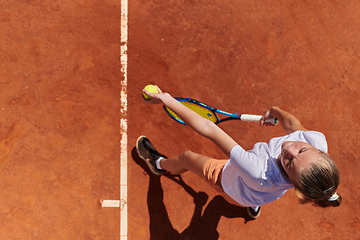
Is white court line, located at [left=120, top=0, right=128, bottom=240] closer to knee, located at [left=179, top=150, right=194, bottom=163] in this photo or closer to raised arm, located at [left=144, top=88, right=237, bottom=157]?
knee, located at [left=179, top=150, right=194, bottom=163]

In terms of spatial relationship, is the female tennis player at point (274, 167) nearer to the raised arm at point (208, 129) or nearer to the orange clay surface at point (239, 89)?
the raised arm at point (208, 129)

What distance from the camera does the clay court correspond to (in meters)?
3.50

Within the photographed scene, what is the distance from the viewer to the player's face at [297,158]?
1585 mm

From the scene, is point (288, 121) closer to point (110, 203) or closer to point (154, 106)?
point (154, 106)

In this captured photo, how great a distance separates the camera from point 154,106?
3746 millimetres

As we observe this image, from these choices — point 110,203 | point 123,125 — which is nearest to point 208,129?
point 123,125

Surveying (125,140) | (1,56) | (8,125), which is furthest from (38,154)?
(1,56)

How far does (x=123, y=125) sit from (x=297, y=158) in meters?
2.66

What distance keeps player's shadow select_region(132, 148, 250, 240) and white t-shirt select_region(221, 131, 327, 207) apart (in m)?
1.58

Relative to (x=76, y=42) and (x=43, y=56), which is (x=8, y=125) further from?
(x=76, y=42)

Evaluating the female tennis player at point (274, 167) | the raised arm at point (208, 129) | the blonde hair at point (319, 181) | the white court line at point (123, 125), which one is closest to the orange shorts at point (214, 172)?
the female tennis player at point (274, 167)

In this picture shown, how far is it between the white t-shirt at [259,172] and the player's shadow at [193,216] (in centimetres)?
158

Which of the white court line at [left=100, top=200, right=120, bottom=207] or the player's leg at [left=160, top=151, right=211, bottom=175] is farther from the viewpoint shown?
the white court line at [left=100, top=200, right=120, bottom=207]

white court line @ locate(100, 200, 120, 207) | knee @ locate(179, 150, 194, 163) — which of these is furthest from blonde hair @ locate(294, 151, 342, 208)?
white court line @ locate(100, 200, 120, 207)
